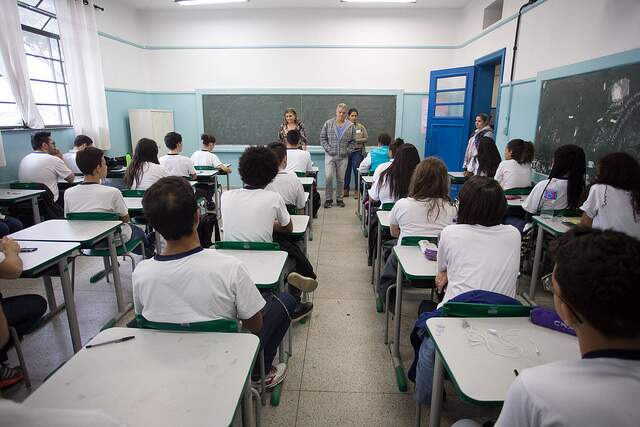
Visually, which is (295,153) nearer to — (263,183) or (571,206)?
(263,183)

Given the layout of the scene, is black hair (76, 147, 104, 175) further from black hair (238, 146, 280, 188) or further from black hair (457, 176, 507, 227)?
black hair (457, 176, 507, 227)

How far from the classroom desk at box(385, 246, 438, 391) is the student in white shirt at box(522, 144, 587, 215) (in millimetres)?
1626

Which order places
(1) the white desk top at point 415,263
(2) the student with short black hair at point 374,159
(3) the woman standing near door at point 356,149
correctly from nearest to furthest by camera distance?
(1) the white desk top at point 415,263, (2) the student with short black hair at point 374,159, (3) the woman standing near door at point 356,149

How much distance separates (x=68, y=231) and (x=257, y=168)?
52.1 inches

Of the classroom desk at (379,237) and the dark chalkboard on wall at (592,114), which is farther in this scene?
the dark chalkboard on wall at (592,114)

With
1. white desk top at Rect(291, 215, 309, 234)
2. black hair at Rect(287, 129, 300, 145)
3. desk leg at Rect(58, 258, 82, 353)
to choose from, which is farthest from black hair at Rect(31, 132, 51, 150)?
white desk top at Rect(291, 215, 309, 234)

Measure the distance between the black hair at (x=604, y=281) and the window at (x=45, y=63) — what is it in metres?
5.74

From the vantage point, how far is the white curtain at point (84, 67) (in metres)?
5.37

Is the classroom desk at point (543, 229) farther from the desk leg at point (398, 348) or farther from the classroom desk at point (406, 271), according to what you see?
the desk leg at point (398, 348)

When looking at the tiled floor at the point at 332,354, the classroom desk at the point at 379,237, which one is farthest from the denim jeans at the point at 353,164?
the classroom desk at the point at 379,237

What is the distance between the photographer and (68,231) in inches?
97.0

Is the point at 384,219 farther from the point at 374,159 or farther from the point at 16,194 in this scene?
the point at 16,194

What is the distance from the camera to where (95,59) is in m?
5.76

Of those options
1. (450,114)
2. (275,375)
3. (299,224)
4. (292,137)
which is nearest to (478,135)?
(450,114)
